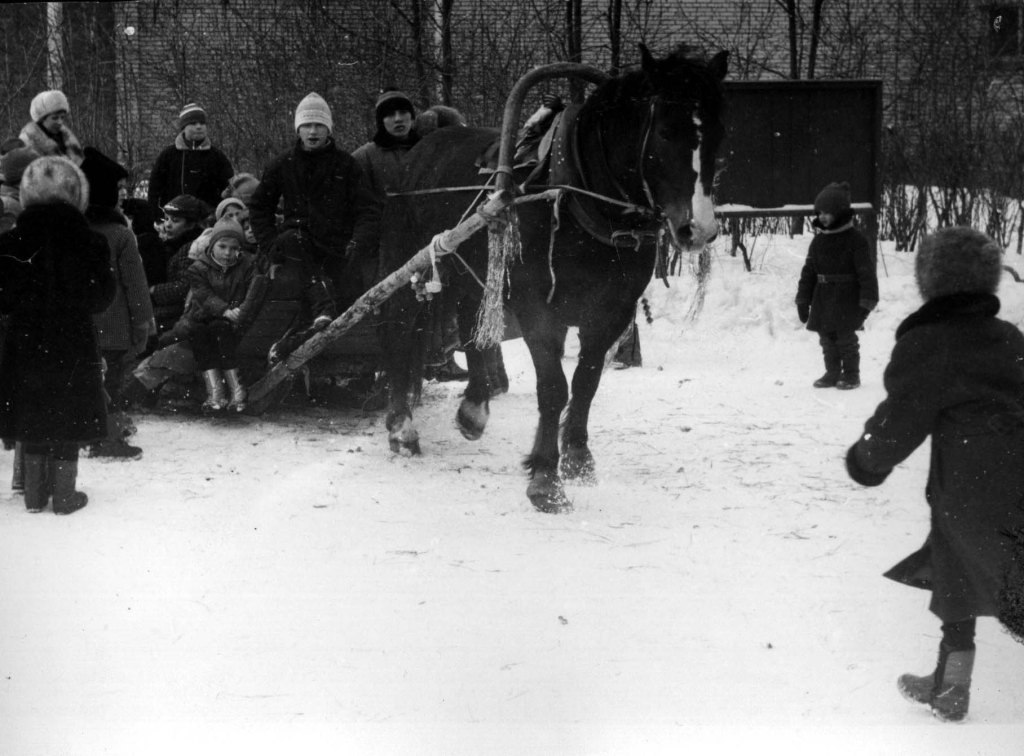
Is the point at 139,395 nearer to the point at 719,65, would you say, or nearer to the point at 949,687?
the point at 719,65

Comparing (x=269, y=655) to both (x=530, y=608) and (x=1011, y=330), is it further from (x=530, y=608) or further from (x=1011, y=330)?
(x=1011, y=330)

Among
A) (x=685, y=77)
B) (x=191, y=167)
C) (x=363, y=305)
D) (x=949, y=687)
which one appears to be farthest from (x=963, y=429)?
(x=191, y=167)

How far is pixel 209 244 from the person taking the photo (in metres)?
6.37

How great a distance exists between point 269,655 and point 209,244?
11.5ft

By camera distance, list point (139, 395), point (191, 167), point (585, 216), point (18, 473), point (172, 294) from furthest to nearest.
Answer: point (172, 294) → point (139, 395) → point (191, 167) → point (18, 473) → point (585, 216)

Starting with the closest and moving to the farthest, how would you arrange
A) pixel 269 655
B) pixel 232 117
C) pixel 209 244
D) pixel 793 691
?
pixel 793 691
pixel 269 655
pixel 232 117
pixel 209 244

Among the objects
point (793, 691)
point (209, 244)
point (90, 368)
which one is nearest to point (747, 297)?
point (209, 244)

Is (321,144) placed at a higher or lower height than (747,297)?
higher

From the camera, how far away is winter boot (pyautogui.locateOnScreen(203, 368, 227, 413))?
621cm

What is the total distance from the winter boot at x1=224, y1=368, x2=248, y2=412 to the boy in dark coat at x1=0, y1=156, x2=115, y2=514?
58.9 inches

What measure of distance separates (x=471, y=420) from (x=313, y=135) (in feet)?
5.07

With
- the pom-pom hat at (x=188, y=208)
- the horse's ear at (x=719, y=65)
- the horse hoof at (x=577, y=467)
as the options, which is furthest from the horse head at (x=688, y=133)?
the pom-pom hat at (x=188, y=208)

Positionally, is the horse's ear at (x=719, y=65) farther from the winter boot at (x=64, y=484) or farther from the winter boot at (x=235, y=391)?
the winter boot at (x=235, y=391)

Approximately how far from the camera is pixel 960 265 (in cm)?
277
